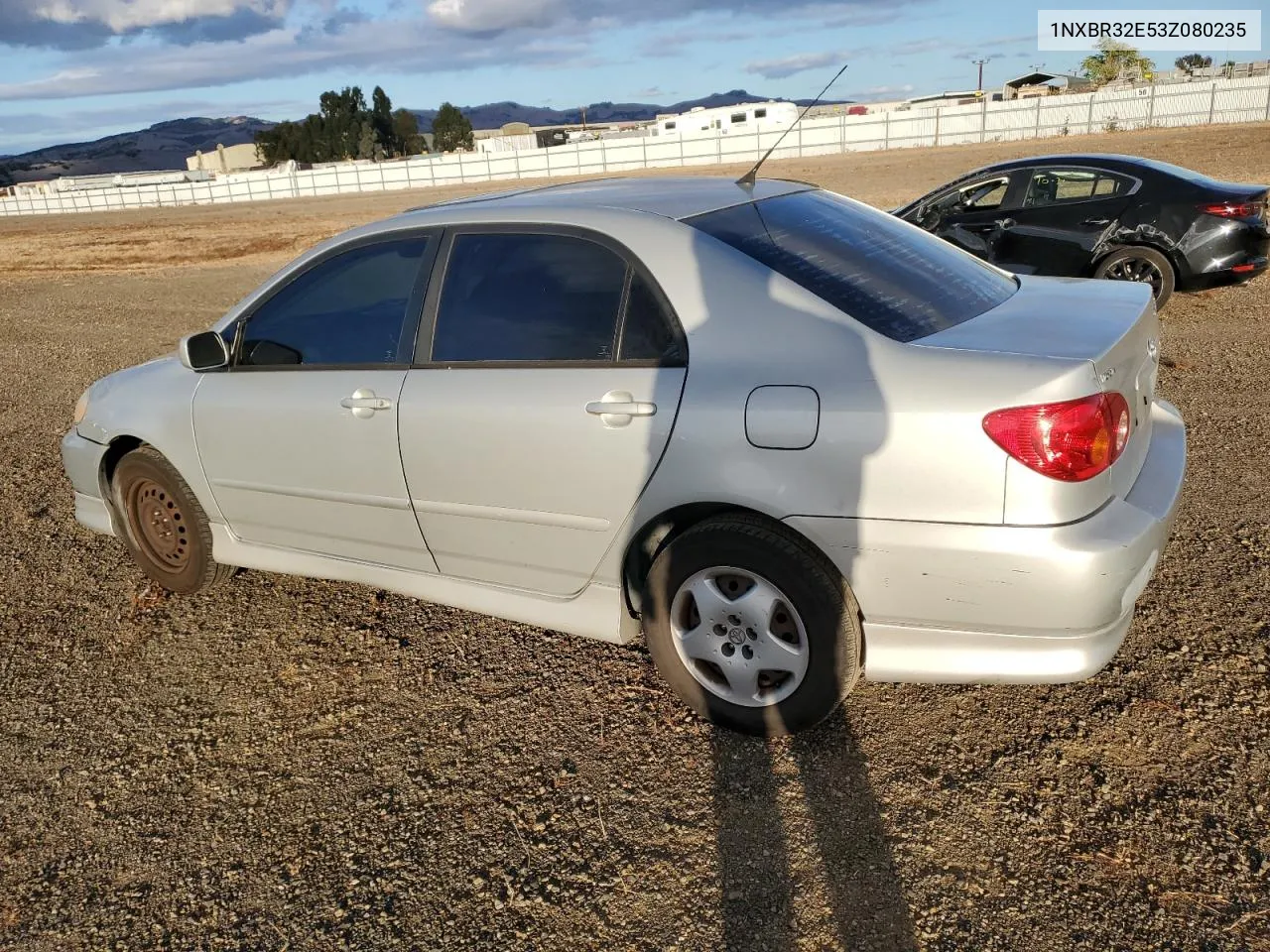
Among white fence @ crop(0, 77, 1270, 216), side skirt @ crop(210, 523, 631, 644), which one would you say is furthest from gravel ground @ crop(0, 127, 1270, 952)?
white fence @ crop(0, 77, 1270, 216)

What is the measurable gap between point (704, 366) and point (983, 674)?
119 centimetres

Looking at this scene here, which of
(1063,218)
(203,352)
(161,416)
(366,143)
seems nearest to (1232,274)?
(1063,218)

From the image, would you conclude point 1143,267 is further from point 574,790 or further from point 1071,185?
point 574,790

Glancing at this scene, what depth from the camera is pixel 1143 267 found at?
8484mm

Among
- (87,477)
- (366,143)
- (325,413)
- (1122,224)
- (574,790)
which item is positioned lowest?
(574,790)

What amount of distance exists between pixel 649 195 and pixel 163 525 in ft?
8.88

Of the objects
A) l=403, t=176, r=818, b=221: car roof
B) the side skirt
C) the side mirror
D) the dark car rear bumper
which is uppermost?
l=403, t=176, r=818, b=221: car roof

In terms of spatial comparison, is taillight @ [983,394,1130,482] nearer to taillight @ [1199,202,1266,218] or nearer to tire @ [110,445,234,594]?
tire @ [110,445,234,594]

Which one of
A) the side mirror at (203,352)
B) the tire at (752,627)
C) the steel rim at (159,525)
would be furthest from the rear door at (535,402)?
the steel rim at (159,525)

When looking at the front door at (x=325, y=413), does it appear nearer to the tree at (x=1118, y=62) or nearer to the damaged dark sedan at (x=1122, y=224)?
the damaged dark sedan at (x=1122, y=224)

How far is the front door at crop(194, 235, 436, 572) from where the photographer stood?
3.59m

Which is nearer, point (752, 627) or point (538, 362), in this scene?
point (752, 627)

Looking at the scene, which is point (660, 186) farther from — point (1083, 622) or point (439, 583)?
point (1083, 622)

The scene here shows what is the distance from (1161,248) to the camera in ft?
27.3
